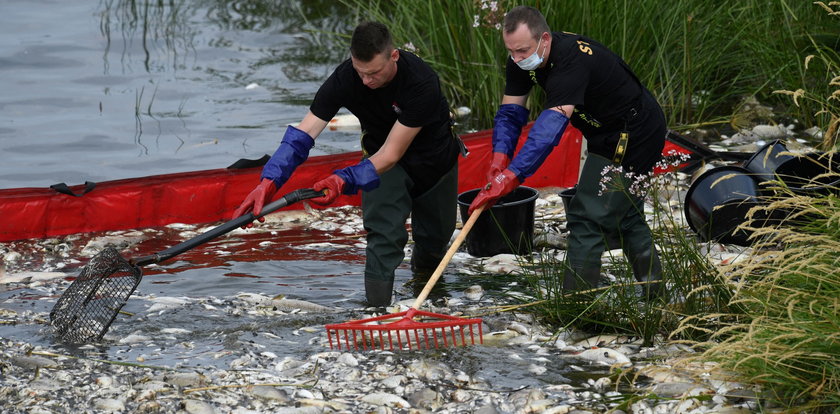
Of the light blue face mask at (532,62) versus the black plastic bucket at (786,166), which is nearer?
the light blue face mask at (532,62)

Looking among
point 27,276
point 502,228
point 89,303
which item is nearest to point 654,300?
point 502,228

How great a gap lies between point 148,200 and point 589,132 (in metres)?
3.18

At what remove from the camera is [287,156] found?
5402 mm

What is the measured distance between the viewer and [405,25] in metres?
10.3

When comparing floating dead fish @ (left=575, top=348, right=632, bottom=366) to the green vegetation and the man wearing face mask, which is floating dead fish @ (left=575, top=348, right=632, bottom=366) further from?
the man wearing face mask

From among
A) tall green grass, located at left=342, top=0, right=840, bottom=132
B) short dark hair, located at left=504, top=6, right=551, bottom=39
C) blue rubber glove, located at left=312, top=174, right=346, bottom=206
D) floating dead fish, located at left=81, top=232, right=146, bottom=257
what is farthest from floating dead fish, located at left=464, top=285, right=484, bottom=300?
tall green grass, located at left=342, top=0, right=840, bottom=132

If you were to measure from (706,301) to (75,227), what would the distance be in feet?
13.6

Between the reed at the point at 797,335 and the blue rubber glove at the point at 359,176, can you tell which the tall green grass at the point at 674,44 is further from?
the reed at the point at 797,335

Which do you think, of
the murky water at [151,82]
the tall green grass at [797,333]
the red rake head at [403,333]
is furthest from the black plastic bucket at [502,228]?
the murky water at [151,82]

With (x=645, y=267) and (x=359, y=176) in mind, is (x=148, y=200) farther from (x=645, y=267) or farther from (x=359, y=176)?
(x=645, y=267)

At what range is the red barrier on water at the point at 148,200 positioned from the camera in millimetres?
6805

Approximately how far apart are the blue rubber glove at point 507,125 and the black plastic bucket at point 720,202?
130cm

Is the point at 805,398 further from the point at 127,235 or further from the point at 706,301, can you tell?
the point at 127,235

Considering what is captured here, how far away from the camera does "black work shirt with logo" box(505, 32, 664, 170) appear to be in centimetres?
511
